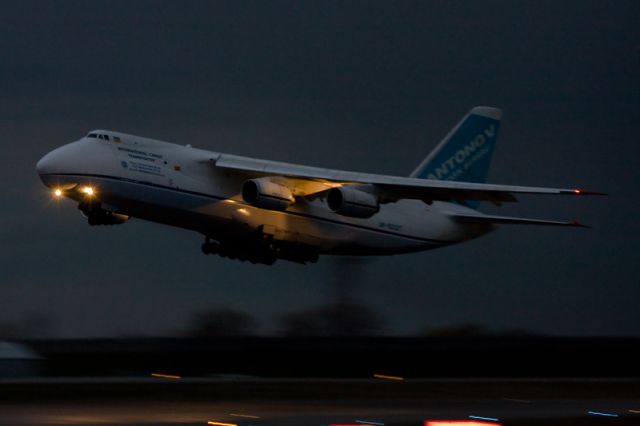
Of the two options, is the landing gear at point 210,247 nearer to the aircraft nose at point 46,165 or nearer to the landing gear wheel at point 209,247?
the landing gear wheel at point 209,247

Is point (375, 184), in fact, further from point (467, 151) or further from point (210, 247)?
point (467, 151)

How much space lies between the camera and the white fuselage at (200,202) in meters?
29.0

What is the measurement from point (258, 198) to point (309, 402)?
6.97m

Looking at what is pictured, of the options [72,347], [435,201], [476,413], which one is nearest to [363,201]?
[435,201]

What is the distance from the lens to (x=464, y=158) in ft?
125

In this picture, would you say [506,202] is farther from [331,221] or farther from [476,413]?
[476,413]

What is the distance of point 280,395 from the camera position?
84.5 ft

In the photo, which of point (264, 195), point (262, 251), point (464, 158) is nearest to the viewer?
point (264, 195)

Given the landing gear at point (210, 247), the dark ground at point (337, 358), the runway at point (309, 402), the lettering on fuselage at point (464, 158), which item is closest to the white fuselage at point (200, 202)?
the landing gear at point (210, 247)

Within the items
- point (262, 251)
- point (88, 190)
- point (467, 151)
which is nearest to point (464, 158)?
point (467, 151)

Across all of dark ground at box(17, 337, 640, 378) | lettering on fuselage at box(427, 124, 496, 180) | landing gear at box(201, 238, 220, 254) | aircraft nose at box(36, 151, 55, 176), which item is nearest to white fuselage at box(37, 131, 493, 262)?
aircraft nose at box(36, 151, 55, 176)

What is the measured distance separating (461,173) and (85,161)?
508 inches

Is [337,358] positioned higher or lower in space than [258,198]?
lower

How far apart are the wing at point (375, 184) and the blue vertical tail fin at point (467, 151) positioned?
5.68 meters
